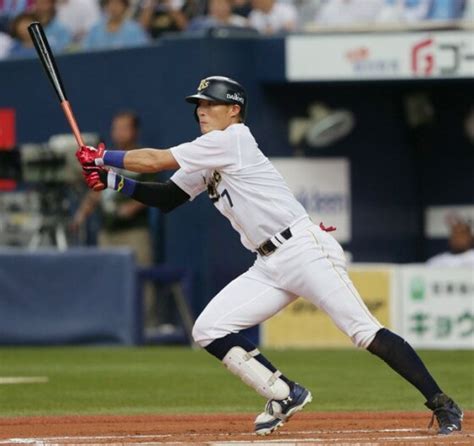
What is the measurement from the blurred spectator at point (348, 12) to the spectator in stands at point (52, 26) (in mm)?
3392

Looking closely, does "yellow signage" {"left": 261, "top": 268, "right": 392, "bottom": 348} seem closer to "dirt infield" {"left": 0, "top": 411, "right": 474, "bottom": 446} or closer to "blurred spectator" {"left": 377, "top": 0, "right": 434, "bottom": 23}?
"blurred spectator" {"left": 377, "top": 0, "right": 434, "bottom": 23}

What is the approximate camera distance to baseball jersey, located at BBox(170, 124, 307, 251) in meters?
7.67

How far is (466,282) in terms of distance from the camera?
15.2m

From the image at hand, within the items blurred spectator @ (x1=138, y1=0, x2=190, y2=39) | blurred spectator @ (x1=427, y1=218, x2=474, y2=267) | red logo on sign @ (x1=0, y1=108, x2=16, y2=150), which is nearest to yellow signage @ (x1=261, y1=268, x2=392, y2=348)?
blurred spectator @ (x1=427, y1=218, x2=474, y2=267)

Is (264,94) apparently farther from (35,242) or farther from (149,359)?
(149,359)

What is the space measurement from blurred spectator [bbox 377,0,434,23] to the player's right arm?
877 centimetres

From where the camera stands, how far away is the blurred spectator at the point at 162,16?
1772 centimetres

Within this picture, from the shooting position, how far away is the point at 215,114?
7.87m

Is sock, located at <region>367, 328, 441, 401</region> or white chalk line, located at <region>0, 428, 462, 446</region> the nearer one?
white chalk line, located at <region>0, 428, 462, 446</region>

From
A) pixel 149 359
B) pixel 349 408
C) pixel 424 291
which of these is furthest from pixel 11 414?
pixel 424 291

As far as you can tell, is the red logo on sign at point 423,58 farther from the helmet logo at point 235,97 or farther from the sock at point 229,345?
the sock at point 229,345

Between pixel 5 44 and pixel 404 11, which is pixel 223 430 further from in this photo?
pixel 5 44

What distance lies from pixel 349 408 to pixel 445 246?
8695mm

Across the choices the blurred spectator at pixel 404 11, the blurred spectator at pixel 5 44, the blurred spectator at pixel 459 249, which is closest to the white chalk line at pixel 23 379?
the blurred spectator at pixel 459 249
